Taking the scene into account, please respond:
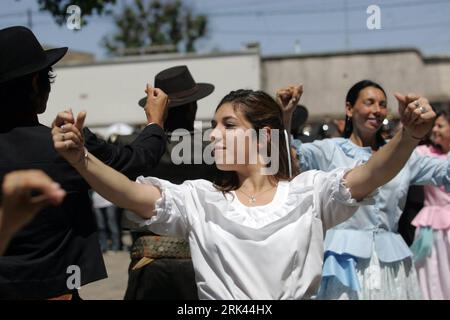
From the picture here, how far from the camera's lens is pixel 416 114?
2.00 m

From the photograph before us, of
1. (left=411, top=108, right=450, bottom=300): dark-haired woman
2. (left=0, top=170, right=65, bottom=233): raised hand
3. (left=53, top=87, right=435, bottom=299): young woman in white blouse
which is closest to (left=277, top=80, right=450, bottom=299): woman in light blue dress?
(left=411, top=108, right=450, bottom=300): dark-haired woman

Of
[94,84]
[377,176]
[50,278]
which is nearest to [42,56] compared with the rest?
[50,278]

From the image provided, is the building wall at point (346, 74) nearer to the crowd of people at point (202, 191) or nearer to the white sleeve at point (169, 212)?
the crowd of people at point (202, 191)

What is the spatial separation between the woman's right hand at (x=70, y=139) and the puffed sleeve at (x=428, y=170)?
2.50 meters

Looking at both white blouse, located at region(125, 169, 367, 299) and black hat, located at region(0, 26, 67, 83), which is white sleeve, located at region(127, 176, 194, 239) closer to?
white blouse, located at region(125, 169, 367, 299)

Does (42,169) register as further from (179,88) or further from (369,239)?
(369,239)

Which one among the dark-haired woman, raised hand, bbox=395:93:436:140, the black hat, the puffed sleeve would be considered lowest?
the dark-haired woman

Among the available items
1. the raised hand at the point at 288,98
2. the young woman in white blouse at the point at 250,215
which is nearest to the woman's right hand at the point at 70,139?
the young woman in white blouse at the point at 250,215

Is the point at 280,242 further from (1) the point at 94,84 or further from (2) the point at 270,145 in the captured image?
(1) the point at 94,84

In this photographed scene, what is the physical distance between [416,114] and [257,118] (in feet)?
2.25

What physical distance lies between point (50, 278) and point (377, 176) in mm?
1186

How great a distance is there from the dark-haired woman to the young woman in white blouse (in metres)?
2.79

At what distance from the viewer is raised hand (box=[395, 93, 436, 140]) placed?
6.54ft
